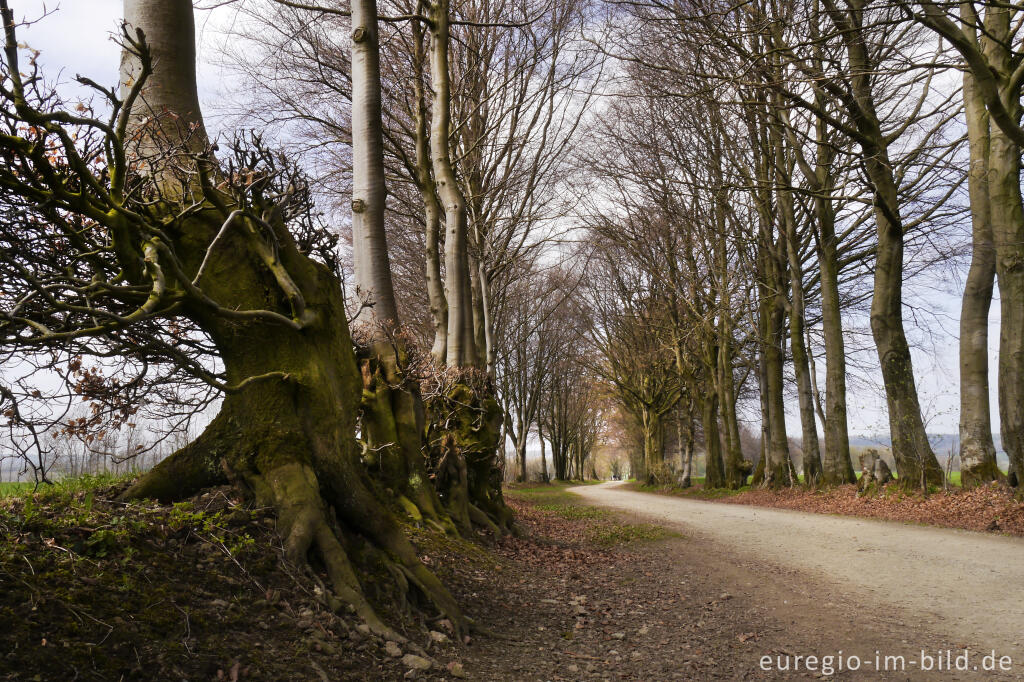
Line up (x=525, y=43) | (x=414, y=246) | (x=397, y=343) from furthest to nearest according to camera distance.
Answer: (x=414, y=246)
(x=525, y=43)
(x=397, y=343)

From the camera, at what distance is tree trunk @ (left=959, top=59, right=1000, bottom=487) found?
1027 centimetres

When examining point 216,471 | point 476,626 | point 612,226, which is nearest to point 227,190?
point 216,471

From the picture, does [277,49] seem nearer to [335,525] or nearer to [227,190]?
[227,190]

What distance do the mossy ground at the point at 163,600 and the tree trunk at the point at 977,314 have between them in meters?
10.5

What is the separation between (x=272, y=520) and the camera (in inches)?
161

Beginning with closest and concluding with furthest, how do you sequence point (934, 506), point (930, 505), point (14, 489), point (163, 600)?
point (163, 600), point (14, 489), point (934, 506), point (930, 505)

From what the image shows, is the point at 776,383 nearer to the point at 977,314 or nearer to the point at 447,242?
the point at 977,314

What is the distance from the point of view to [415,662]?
3.58 meters

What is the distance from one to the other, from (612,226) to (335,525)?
18.8 meters

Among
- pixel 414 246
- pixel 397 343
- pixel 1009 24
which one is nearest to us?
pixel 397 343

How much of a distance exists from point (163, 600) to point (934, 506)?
446 inches

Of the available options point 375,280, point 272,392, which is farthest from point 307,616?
point 375,280

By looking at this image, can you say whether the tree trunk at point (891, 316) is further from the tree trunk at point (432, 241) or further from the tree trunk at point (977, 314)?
the tree trunk at point (432, 241)

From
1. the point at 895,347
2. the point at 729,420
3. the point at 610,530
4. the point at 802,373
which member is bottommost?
the point at 610,530
